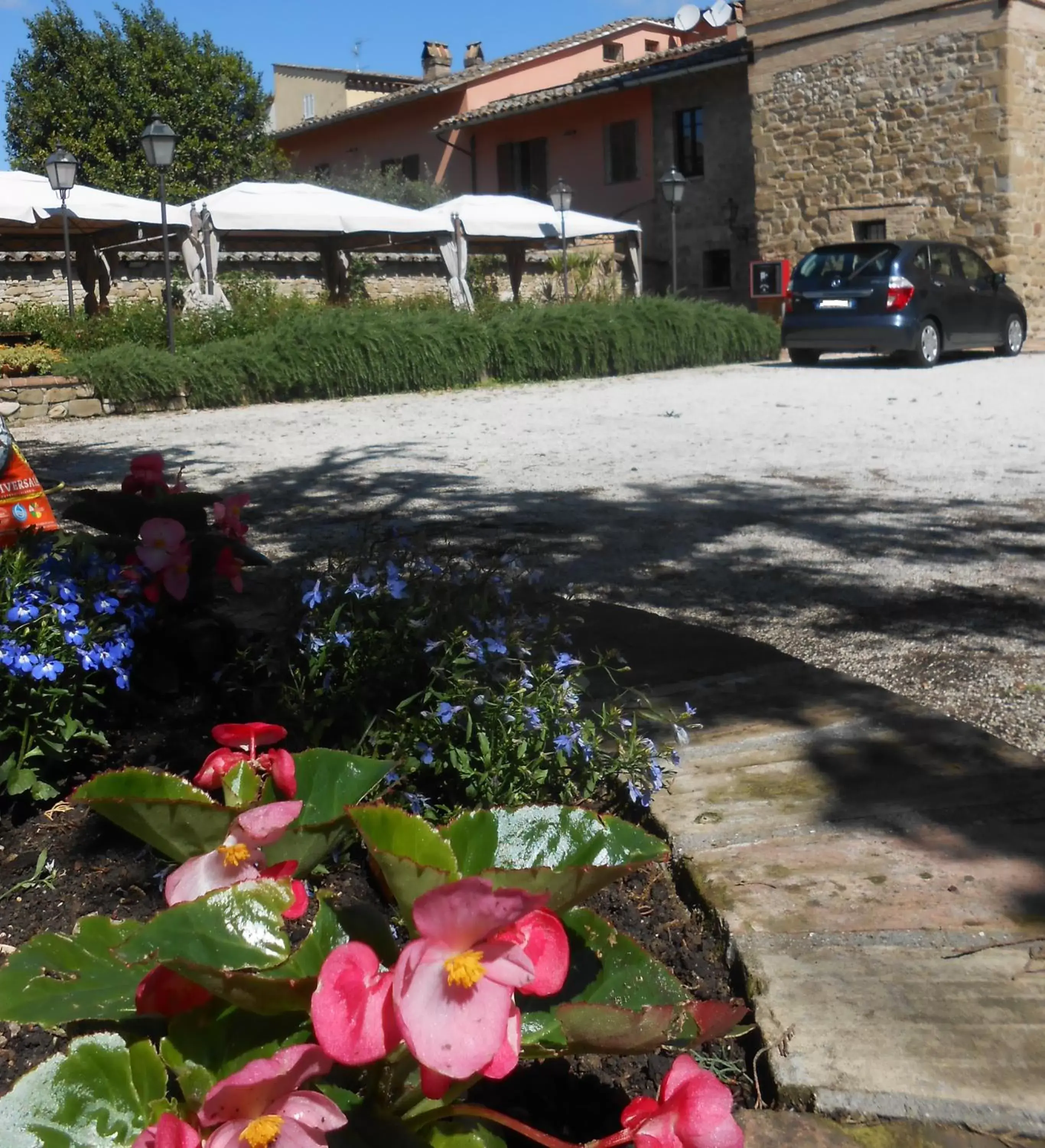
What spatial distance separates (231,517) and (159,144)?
46.7 feet

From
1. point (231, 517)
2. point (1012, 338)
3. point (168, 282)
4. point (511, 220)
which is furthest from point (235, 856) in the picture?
point (511, 220)

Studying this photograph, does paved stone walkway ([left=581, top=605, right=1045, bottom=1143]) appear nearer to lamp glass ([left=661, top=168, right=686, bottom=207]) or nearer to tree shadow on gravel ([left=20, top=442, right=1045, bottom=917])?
tree shadow on gravel ([left=20, top=442, right=1045, bottom=917])

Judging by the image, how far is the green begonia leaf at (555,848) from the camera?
1.19 meters

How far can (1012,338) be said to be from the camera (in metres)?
18.6

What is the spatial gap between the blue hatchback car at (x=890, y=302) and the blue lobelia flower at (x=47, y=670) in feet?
49.2

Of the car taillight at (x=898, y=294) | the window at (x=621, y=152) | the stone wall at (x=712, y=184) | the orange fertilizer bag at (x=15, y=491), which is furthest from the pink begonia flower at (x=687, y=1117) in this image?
the window at (x=621, y=152)

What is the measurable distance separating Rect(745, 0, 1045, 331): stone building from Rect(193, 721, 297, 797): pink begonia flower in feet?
75.8

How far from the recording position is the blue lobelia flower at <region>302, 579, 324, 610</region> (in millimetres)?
2469

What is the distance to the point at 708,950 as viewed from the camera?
1.97 m

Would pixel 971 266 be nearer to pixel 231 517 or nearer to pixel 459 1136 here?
pixel 231 517

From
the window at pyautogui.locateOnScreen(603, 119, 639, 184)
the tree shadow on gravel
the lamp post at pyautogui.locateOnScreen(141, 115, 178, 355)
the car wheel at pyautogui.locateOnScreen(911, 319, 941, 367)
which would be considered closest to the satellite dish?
the window at pyautogui.locateOnScreen(603, 119, 639, 184)

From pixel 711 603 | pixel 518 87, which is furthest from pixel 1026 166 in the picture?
A: pixel 711 603

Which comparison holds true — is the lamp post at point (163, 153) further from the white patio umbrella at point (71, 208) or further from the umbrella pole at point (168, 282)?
the white patio umbrella at point (71, 208)

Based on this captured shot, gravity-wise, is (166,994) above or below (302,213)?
below
